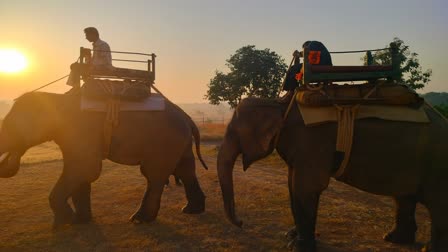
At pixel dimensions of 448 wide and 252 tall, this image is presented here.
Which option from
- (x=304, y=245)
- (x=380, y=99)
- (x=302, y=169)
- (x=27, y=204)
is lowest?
(x=27, y=204)

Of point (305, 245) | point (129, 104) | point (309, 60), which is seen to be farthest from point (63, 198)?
point (309, 60)

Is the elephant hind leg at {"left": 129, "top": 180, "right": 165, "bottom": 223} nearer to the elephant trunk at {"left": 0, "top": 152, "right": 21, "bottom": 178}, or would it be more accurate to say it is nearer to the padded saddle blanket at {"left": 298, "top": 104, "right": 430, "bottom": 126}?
the elephant trunk at {"left": 0, "top": 152, "right": 21, "bottom": 178}

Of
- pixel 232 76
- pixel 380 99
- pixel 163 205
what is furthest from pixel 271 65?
pixel 380 99

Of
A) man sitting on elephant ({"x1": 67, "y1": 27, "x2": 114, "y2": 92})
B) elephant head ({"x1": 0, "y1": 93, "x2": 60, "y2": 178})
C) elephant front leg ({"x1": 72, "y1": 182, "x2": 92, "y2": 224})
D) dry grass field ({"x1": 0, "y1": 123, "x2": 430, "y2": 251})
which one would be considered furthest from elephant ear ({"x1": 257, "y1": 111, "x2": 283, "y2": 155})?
elephant head ({"x1": 0, "y1": 93, "x2": 60, "y2": 178})

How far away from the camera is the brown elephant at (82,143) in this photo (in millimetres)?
6434

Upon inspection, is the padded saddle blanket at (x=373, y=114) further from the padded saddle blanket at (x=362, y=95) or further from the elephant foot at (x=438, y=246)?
the elephant foot at (x=438, y=246)

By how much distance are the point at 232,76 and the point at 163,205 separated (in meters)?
20.7

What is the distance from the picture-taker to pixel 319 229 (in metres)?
6.22

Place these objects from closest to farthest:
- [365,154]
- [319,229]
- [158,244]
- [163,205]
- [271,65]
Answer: [365,154], [158,244], [319,229], [163,205], [271,65]

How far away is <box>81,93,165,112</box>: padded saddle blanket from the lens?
21.5ft

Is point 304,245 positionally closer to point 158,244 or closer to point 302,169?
point 302,169

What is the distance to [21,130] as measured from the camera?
21.6ft

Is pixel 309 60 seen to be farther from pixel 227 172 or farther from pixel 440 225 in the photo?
pixel 440 225

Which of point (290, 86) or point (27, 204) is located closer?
point (290, 86)
